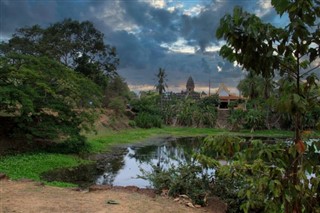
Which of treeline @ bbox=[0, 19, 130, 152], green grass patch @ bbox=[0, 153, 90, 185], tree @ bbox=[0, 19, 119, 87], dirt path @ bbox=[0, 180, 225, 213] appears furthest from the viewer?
tree @ bbox=[0, 19, 119, 87]

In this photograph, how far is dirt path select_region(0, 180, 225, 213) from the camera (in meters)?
6.32

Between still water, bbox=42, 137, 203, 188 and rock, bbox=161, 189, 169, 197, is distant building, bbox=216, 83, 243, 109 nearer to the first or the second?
still water, bbox=42, 137, 203, 188

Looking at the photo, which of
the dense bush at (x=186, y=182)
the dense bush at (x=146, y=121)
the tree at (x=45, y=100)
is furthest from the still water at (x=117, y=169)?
the dense bush at (x=146, y=121)

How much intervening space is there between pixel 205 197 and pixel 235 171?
3.54 metres

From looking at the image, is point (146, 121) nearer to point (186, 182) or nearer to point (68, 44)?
point (68, 44)

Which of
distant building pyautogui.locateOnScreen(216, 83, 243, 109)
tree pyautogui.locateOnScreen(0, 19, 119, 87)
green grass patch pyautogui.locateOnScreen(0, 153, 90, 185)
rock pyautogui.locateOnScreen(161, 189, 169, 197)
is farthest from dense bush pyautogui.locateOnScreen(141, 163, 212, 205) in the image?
distant building pyautogui.locateOnScreen(216, 83, 243, 109)

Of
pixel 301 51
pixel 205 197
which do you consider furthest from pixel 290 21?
pixel 205 197

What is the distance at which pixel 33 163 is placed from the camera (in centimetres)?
1444

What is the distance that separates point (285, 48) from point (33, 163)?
518 inches

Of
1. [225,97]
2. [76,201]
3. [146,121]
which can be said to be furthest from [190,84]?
[76,201]

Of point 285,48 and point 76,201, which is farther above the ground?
point 285,48

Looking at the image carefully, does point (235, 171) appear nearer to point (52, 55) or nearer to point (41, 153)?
point (41, 153)

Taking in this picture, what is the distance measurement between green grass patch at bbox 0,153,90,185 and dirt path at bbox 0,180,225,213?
442 cm

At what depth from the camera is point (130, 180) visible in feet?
44.7
